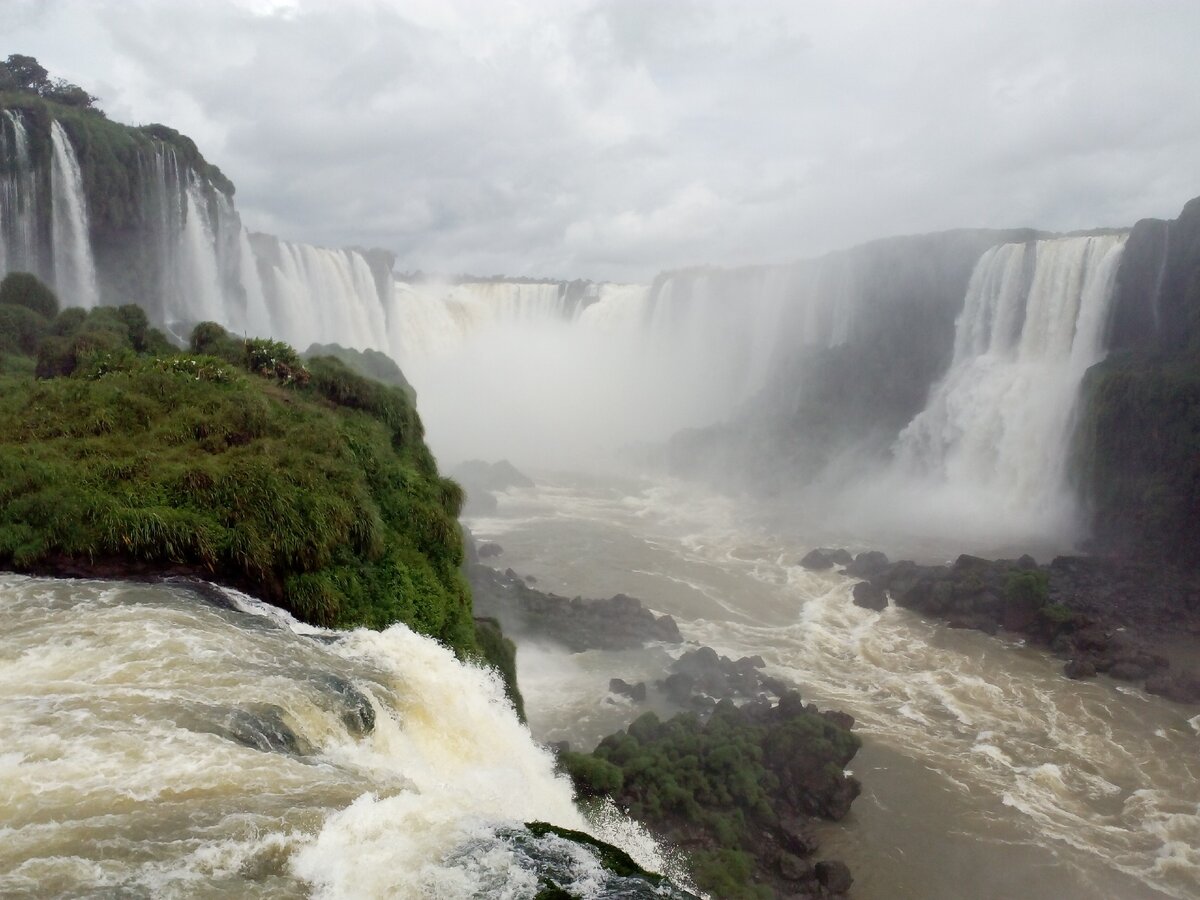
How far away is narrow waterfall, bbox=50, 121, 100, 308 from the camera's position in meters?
25.2

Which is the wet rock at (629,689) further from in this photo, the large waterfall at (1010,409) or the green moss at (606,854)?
the large waterfall at (1010,409)

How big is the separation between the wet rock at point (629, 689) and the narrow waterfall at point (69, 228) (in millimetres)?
23457

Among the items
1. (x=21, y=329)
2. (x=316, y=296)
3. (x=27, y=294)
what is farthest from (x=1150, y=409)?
(x=316, y=296)

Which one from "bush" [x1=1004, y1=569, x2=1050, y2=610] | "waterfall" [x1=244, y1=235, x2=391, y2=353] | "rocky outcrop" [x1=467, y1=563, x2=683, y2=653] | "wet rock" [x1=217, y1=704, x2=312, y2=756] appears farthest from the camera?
"waterfall" [x1=244, y1=235, x2=391, y2=353]

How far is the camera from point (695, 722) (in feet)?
47.1

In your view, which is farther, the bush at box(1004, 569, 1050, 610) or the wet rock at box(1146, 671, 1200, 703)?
the bush at box(1004, 569, 1050, 610)

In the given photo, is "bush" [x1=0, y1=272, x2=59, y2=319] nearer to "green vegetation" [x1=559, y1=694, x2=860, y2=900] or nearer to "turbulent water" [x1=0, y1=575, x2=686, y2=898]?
"turbulent water" [x1=0, y1=575, x2=686, y2=898]

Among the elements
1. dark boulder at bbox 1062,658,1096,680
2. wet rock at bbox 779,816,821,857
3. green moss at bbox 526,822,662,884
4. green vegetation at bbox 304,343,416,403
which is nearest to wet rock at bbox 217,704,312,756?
green moss at bbox 526,822,662,884

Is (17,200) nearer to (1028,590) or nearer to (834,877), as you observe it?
(834,877)

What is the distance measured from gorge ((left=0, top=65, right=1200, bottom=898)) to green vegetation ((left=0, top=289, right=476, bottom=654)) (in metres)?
0.31

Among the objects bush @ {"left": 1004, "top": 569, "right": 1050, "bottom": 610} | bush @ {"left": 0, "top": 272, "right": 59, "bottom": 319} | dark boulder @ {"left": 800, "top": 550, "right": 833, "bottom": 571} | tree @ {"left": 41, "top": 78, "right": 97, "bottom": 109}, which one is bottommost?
dark boulder @ {"left": 800, "top": 550, "right": 833, "bottom": 571}

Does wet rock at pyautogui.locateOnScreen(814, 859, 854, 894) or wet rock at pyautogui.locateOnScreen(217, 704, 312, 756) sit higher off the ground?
wet rock at pyautogui.locateOnScreen(217, 704, 312, 756)

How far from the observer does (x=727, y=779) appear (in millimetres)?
12633

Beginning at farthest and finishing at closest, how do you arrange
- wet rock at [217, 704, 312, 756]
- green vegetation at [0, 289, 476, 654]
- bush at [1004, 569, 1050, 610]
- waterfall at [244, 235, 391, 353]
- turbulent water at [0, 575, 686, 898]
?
waterfall at [244, 235, 391, 353] < bush at [1004, 569, 1050, 610] < green vegetation at [0, 289, 476, 654] < wet rock at [217, 704, 312, 756] < turbulent water at [0, 575, 686, 898]
